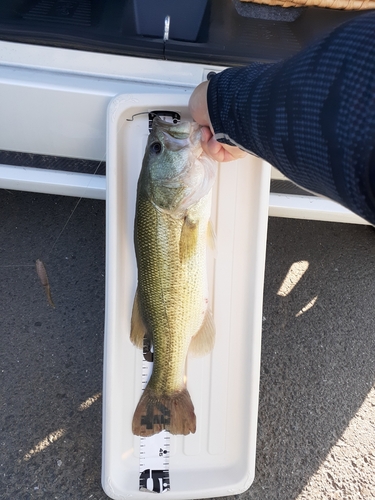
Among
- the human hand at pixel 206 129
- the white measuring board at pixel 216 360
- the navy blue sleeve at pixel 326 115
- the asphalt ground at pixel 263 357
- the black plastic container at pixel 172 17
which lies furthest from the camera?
the asphalt ground at pixel 263 357

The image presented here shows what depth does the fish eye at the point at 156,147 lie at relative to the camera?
4.75ft

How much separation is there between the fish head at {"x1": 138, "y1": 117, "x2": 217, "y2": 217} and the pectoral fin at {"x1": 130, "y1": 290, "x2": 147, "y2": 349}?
1.62 ft

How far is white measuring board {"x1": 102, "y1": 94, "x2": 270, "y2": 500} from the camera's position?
1.78 m

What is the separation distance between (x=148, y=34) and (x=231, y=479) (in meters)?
2.09

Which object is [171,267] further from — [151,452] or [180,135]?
[151,452]

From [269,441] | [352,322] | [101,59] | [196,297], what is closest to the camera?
[101,59]

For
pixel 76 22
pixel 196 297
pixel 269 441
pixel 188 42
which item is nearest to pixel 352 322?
pixel 269 441

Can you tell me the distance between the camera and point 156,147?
1.45m

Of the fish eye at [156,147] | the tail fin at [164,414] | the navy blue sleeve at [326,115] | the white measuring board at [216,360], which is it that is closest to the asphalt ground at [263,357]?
the white measuring board at [216,360]

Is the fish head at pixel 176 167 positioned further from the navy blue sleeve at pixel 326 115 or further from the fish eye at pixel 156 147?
the navy blue sleeve at pixel 326 115

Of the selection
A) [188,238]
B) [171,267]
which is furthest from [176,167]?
[171,267]

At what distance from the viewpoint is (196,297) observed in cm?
162

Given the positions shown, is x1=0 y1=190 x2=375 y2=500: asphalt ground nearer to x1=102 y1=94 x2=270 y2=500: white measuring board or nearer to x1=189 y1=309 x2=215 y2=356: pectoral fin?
x1=102 y1=94 x2=270 y2=500: white measuring board

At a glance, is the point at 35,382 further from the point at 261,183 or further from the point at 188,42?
the point at 188,42
